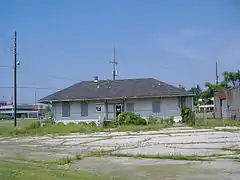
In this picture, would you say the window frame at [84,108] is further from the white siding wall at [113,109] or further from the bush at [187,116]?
the bush at [187,116]

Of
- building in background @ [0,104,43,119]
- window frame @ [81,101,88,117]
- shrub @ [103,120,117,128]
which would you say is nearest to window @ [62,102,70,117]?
window frame @ [81,101,88,117]

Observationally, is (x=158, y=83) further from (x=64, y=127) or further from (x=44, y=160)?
(x=44, y=160)

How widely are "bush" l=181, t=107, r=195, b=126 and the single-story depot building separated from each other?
124 centimetres

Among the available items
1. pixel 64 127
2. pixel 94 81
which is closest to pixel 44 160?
pixel 64 127

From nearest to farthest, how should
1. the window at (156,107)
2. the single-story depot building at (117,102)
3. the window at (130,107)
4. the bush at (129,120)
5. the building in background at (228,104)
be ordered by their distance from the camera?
the bush at (129,120) < the single-story depot building at (117,102) < the window at (156,107) < the window at (130,107) < the building in background at (228,104)

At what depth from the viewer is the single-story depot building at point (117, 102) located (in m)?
38.3

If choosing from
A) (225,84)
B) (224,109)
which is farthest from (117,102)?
(225,84)

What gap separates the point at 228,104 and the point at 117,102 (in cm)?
1431

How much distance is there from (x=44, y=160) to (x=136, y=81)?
31.6 metres

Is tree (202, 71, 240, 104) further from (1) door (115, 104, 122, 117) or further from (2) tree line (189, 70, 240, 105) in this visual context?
(1) door (115, 104, 122, 117)

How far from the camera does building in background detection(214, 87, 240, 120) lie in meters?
41.7

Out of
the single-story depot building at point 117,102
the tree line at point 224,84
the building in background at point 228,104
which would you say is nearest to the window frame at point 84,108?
the single-story depot building at point 117,102

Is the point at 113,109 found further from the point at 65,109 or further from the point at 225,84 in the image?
the point at 225,84

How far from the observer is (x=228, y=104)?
151ft
